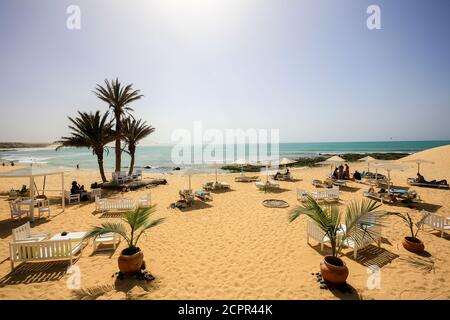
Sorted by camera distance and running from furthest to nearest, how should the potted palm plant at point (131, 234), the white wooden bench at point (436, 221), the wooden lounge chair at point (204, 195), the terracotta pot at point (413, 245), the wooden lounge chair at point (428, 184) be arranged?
the wooden lounge chair at point (428, 184)
the wooden lounge chair at point (204, 195)
the white wooden bench at point (436, 221)
the terracotta pot at point (413, 245)
the potted palm plant at point (131, 234)

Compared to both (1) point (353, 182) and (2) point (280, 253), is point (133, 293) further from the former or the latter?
(1) point (353, 182)

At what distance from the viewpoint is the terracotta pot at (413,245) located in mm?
5828

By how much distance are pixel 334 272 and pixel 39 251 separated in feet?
23.6

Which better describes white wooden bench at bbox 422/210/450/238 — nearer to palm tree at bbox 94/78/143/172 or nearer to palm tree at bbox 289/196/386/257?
palm tree at bbox 289/196/386/257

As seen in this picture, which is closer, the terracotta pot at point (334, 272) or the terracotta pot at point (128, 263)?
the terracotta pot at point (334, 272)

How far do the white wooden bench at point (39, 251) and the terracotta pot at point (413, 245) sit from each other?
9.37 m

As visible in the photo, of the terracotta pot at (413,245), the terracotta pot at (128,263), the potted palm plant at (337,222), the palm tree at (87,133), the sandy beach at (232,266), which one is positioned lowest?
the sandy beach at (232,266)

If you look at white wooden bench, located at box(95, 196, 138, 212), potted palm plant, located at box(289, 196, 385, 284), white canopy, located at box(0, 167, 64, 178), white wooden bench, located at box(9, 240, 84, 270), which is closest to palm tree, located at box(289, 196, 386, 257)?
potted palm plant, located at box(289, 196, 385, 284)

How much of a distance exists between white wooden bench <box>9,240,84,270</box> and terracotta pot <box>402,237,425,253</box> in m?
9.37

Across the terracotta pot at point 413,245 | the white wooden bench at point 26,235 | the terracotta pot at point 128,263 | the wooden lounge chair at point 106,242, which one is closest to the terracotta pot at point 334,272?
the terracotta pot at point 413,245

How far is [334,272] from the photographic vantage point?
14.2ft

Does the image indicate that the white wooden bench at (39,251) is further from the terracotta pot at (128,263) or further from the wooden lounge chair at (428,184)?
the wooden lounge chair at (428,184)

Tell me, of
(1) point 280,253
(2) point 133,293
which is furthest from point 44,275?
(1) point 280,253
